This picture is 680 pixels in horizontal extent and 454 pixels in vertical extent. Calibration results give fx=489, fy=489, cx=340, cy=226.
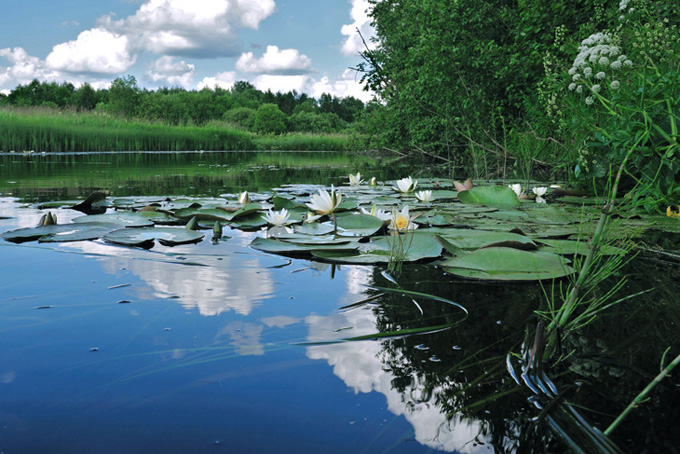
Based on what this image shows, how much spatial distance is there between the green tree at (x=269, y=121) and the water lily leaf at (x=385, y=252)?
136ft

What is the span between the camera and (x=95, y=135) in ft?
44.5

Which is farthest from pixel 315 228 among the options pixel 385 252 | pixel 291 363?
pixel 291 363

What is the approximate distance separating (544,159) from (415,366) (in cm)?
568

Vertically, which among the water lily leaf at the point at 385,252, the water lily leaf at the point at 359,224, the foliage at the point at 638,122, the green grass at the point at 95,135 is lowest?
the water lily leaf at the point at 385,252

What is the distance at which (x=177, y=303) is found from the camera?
1.30 m

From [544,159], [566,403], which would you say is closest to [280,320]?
[566,403]

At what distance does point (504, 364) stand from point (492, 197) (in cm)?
229

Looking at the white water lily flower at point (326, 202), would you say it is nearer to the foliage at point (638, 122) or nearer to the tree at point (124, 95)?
the foliage at point (638, 122)

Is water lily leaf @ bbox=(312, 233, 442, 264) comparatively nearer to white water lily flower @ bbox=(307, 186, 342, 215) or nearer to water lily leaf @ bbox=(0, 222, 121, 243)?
white water lily flower @ bbox=(307, 186, 342, 215)

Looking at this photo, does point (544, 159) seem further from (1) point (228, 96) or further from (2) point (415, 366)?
(1) point (228, 96)

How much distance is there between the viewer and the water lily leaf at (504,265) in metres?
1.53

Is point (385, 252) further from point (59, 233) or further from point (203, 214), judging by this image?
point (59, 233)

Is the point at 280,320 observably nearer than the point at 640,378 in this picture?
No

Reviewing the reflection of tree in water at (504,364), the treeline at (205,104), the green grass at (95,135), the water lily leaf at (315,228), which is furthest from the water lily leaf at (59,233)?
the treeline at (205,104)
